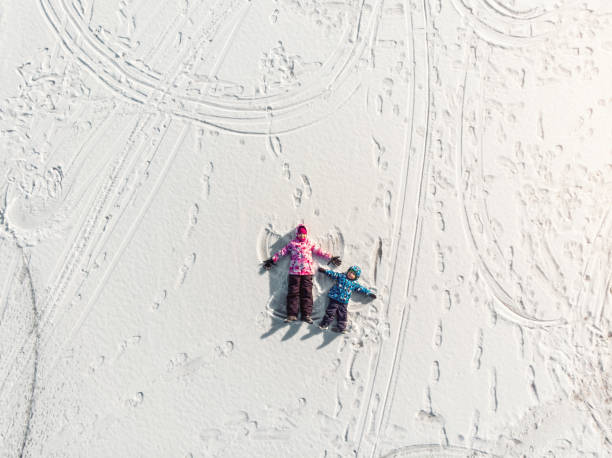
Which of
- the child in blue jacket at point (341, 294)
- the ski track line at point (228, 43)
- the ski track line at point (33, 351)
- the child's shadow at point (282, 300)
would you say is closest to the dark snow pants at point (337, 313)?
the child in blue jacket at point (341, 294)

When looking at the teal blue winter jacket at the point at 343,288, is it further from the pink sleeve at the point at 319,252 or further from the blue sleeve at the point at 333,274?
the pink sleeve at the point at 319,252

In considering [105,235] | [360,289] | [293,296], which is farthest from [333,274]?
[105,235]

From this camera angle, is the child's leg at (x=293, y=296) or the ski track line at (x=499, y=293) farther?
the ski track line at (x=499, y=293)

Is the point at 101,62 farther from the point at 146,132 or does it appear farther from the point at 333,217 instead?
the point at 333,217

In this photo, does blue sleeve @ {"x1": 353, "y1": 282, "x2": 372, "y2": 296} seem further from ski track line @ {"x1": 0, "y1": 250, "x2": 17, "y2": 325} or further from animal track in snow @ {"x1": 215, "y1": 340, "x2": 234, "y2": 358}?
ski track line @ {"x1": 0, "y1": 250, "x2": 17, "y2": 325}

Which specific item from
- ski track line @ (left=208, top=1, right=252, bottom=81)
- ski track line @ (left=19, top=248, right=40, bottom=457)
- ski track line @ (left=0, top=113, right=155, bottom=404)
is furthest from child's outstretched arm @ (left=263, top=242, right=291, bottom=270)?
ski track line @ (left=19, top=248, right=40, bottom=457)

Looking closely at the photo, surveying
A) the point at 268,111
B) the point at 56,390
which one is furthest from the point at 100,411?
the point at 268,111
